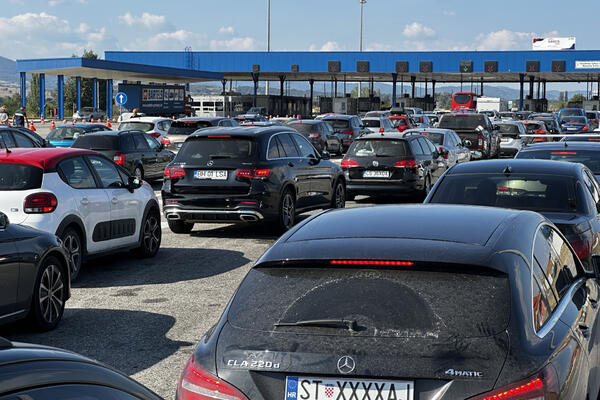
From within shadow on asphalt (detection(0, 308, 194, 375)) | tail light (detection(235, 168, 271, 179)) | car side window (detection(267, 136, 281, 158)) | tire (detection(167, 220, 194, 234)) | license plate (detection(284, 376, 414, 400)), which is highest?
car side window (detection(267, 136, 281, 158))

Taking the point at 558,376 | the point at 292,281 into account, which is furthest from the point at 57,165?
the point at 558,376

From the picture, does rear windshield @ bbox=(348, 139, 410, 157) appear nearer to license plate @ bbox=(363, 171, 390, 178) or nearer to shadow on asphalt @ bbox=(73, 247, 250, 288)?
license plate @ bbox=(363, 171, 390, 178)

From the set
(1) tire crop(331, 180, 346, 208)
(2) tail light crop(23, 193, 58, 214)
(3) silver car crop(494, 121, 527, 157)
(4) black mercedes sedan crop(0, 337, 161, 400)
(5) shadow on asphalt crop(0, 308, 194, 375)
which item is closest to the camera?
(4) black mercedes sedan crop(0, 337, 161, 400)

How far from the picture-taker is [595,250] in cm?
799

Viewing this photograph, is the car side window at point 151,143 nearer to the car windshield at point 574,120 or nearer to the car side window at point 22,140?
the car side window at point 22,140

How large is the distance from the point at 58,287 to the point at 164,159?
15502mm

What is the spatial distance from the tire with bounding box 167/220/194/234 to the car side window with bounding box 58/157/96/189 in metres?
3.51

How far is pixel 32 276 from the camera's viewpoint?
7512 millimetres

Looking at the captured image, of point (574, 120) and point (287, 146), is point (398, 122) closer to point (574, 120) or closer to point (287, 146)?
point (574, 120)

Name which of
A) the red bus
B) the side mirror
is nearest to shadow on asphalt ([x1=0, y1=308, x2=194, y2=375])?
the side mirror

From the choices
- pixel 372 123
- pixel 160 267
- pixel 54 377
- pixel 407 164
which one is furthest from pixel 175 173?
pixel 372 123

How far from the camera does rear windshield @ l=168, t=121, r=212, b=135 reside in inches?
1011

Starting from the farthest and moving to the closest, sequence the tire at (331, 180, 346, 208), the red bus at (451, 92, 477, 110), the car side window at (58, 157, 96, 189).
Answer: the red bus at (451, 92, 477, 110) → the tire at (331, 180, 346, 208) → the car side window at (58, 157, 96, 189)

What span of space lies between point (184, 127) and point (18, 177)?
16764 mm
